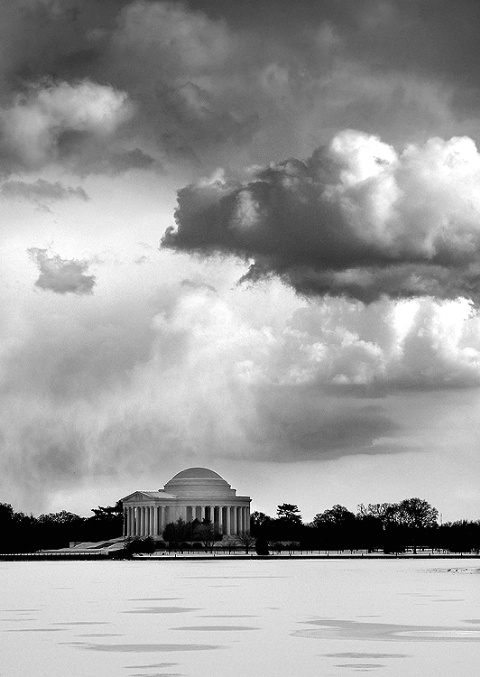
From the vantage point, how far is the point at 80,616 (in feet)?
129

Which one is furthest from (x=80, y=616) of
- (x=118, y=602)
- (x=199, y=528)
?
(x=199, y=528)

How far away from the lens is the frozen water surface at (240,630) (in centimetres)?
2656

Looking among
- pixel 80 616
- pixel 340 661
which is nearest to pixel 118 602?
pixel 80 616

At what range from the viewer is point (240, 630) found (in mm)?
34438

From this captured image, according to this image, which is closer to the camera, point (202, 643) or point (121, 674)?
point (121, 674)

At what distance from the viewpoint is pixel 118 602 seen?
1833 inches

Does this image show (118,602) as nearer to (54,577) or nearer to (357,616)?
(357,616)

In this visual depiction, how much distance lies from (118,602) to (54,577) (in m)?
26.5

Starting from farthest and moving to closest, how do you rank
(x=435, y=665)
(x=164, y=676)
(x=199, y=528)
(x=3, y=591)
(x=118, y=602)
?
(x=199, y=528) → (x=3, y=591) → (x=118, y=602) → (x=435, y=665) → (x=164, y=676)

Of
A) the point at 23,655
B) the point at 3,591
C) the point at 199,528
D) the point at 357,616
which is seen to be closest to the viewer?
the point at 23,655

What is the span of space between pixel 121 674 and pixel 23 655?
4.13 meters

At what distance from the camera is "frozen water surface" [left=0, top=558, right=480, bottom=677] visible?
26.6 metres

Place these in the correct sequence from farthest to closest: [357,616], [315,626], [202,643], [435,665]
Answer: [357,616], [315,626], [202,643], [435,665]

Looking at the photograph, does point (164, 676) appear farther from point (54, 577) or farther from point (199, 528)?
Result: point (199, 528)
